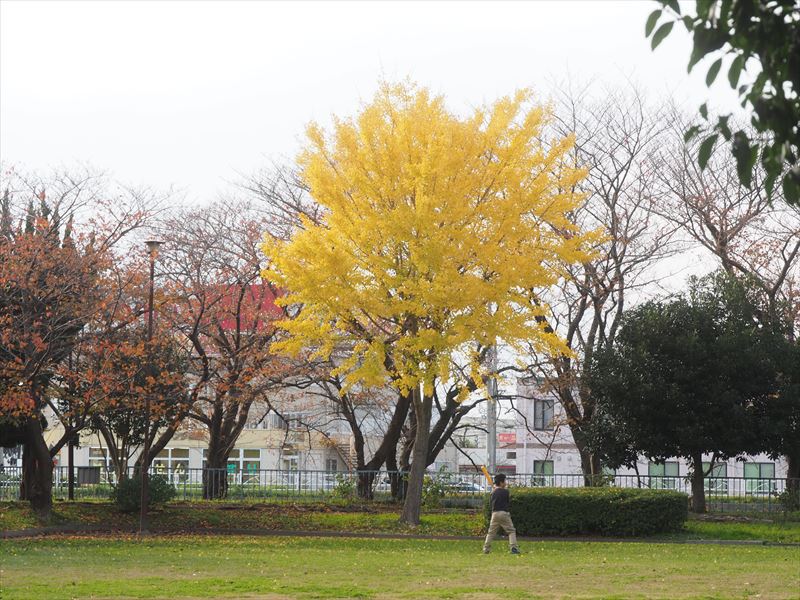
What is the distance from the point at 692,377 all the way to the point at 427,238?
8.63m

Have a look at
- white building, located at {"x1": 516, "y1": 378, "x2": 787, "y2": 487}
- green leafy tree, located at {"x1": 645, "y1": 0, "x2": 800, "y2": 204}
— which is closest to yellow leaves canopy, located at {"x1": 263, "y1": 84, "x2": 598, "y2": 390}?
green leafy tree, located at {"x1": 645, "y1": 0, "x2": 800, "y2": 204}

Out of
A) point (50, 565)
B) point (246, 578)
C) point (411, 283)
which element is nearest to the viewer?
point (246, 578)

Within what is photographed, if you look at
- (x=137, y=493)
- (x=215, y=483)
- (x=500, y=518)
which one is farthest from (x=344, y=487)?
(x=500, y=518)

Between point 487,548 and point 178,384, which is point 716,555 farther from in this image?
point 178,384

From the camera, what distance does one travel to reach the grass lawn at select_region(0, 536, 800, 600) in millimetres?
12195

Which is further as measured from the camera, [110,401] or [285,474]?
[285,474]

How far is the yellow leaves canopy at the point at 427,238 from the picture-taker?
23.0 m

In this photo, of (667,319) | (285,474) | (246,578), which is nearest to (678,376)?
(667,319)

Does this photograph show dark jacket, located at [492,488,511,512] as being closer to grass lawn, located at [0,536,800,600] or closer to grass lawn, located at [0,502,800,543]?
grass lawn, located at [0,536,800,600]

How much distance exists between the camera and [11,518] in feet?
82.5

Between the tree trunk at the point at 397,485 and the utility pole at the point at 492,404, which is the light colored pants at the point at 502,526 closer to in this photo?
the utility pole at the point at 492,404

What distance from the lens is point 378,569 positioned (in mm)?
15547

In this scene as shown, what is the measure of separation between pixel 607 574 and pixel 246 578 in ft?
16.1

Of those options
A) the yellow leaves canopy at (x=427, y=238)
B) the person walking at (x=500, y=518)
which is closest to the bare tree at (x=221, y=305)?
the yellow leaves canopy at (x=427, y=238)
